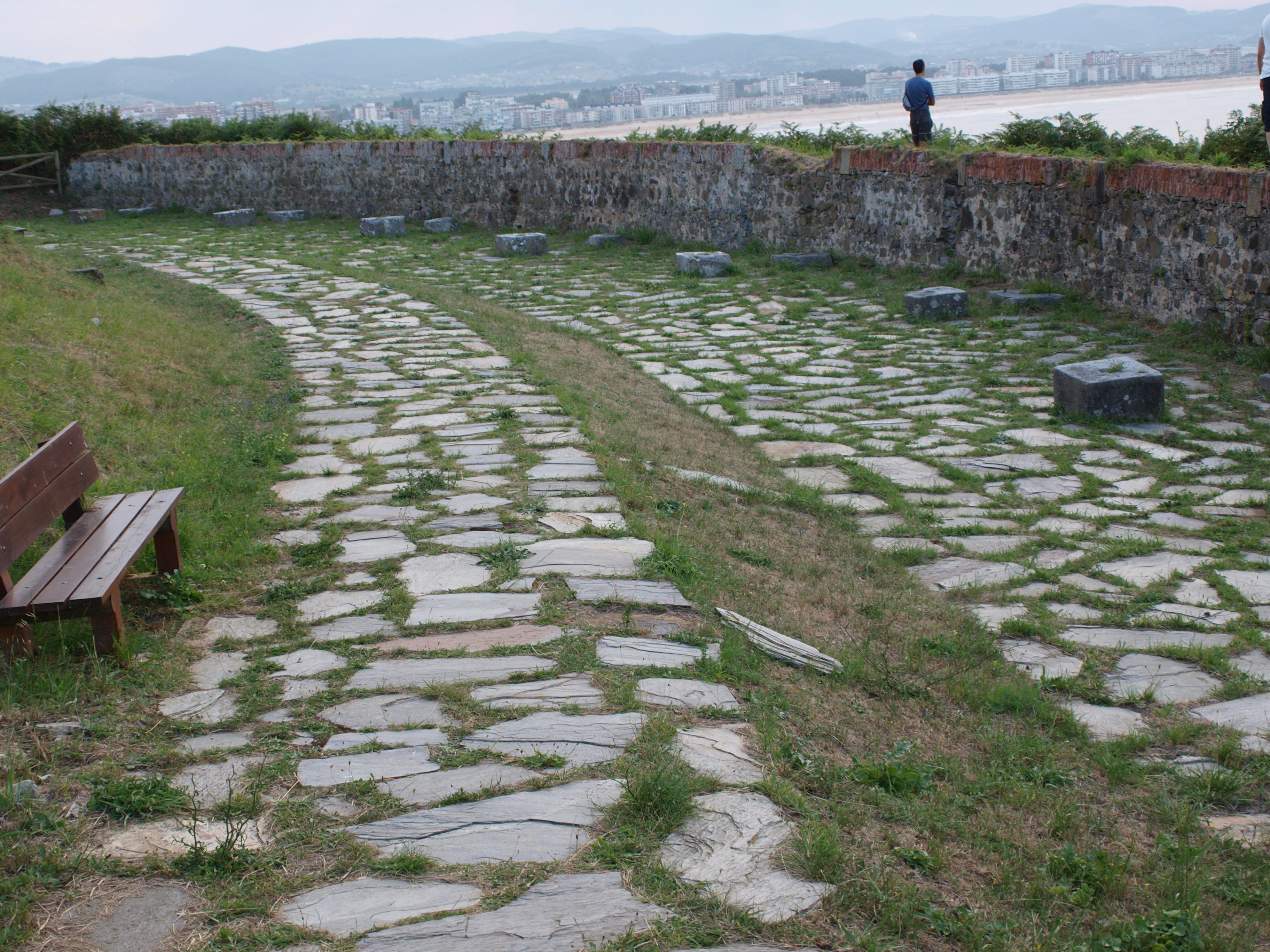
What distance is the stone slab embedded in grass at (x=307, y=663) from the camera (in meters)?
3.04

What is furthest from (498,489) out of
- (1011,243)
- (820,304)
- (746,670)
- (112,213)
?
(112,213)

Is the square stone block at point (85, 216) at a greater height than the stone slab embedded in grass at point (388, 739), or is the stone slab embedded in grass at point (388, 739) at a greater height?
the square stone block at point (85, 216)

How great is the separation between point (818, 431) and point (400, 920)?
14.9ft

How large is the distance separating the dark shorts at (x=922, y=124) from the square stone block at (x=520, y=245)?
489cm

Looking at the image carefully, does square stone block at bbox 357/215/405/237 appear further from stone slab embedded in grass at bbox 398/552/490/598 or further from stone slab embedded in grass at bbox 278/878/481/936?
stone slab embedded in grass at bbox 278/878/481/936

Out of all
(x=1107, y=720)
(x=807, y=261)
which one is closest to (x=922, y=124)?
(x=807, y=261)

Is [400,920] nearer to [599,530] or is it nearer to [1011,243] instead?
[599,530]

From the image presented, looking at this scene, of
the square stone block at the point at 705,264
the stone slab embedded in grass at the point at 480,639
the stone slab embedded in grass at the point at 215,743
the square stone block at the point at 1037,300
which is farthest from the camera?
the square stone block at the point at 705,264

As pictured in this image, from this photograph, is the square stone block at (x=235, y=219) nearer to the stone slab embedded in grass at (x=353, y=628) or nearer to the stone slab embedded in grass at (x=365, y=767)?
the stone slab embedded in grass at (x=353, y=628)

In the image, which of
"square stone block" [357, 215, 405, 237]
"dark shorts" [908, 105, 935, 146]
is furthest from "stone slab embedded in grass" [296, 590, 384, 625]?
"square stone block" [357, 215, 405, 237]

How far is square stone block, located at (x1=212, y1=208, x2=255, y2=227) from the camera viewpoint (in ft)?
56.5

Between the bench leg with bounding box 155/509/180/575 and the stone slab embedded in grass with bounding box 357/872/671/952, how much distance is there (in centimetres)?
220

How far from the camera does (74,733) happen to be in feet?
8.57

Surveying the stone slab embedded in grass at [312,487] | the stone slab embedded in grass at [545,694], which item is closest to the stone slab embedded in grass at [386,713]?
the stone slab embedded in grass at [545,694]
